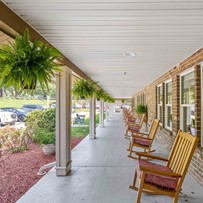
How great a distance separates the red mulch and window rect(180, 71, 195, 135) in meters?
3.09

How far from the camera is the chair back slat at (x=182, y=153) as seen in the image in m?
2.43

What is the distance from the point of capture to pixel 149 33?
2.60 meters

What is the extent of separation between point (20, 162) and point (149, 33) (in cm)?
436

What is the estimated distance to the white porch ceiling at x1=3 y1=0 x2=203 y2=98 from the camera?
191cm

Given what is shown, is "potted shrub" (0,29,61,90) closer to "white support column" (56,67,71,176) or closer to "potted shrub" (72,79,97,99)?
"white support column" (56,67,71,176)

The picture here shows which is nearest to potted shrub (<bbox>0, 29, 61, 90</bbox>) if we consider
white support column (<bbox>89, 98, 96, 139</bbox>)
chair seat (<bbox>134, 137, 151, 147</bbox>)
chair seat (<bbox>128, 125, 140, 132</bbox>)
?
chair seat (<bbox>134, 137, 151, 147</bbox>)

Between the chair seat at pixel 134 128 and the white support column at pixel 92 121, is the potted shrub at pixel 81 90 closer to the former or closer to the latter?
the chair seat at pixel 134 128

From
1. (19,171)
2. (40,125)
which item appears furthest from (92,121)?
(19,171)

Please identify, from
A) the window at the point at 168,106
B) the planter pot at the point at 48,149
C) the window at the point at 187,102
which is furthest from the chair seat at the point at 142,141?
the planter pot at the point at 48,149

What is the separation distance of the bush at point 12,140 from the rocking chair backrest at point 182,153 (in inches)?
178

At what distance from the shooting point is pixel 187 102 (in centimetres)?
428

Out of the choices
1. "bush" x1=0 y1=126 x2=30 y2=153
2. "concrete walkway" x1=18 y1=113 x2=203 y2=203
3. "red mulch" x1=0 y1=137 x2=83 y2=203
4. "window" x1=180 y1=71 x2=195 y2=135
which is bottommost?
"red mulch" x1=0 y1=137 x2=83 y2=203

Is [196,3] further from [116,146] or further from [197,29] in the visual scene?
[116,146]

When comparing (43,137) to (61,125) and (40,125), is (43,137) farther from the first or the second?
(61,125)
